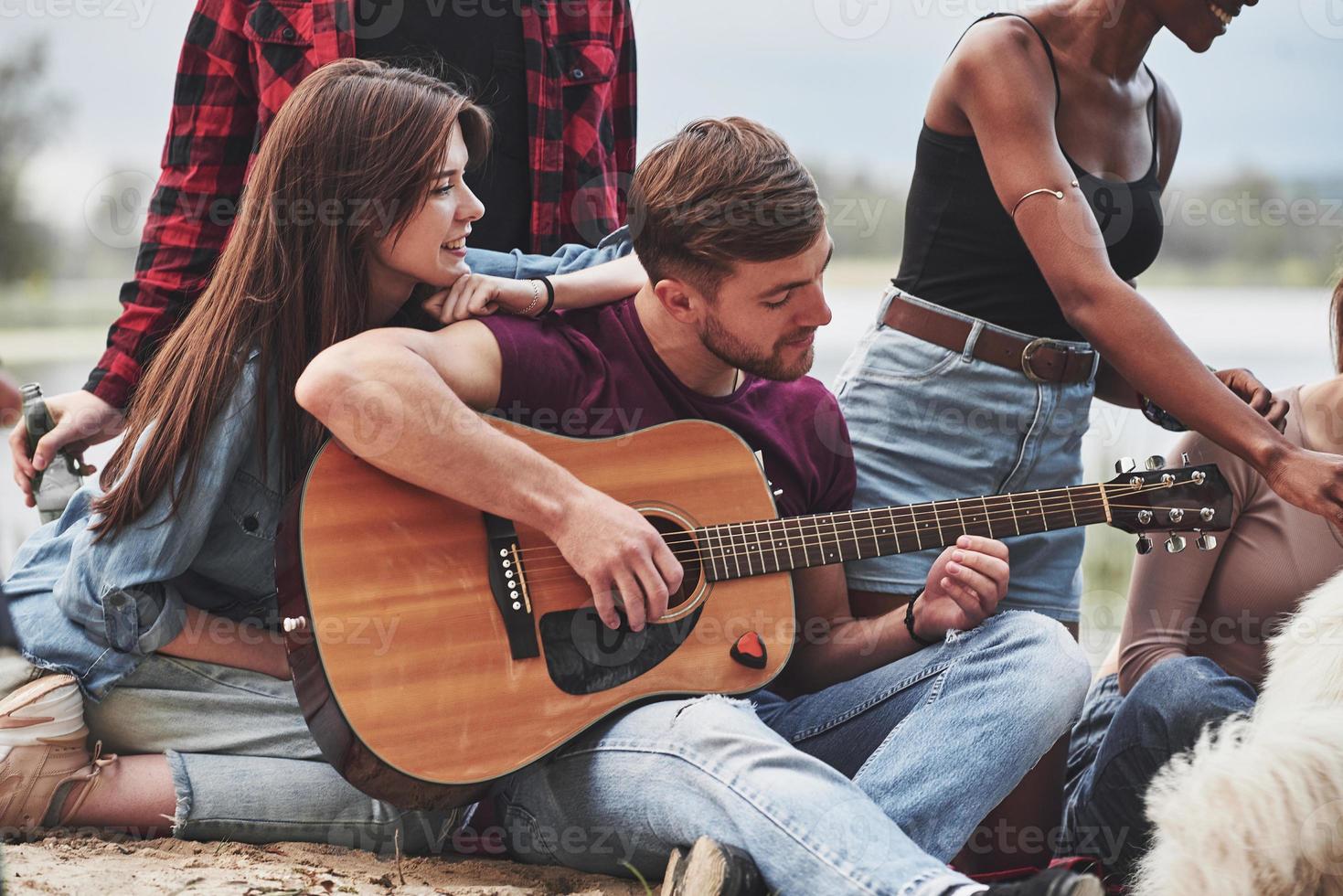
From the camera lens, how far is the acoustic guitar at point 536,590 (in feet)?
6.12

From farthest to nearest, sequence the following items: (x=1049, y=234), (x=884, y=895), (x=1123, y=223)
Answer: (x=1123, y=223) → (x=1049, y=234) → (x=884, y=895)

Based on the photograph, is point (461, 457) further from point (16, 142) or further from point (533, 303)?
point (16, 142)

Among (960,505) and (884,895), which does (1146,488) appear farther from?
(884,895)

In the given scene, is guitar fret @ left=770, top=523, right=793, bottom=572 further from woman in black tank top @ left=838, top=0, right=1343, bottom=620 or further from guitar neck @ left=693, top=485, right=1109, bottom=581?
woman in black tank top @ left=838, top=0, right=1343, bottom=620

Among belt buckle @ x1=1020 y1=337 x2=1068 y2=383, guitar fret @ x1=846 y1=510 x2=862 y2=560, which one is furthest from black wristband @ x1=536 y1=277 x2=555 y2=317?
belt buckle @ x1=1020 y1=337 x2=1068 y2=383

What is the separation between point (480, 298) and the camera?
2.10 m

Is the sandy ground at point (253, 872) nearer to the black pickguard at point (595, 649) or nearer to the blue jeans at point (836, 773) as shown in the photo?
the blue jeans at point (836, 773)

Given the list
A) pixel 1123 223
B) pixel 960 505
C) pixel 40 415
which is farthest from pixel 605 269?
pixel 40 415

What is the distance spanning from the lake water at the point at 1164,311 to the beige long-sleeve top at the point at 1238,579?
202 centimetres

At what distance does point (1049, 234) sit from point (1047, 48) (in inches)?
14.9

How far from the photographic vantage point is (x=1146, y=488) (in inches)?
85.4

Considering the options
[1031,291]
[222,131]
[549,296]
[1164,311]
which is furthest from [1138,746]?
[1164,311]

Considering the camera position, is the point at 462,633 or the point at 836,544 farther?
the point at 836,544

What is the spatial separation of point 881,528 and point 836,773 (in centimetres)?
49
